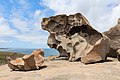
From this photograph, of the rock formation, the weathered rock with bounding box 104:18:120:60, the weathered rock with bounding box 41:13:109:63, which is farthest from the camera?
the weathered rock with bounding box 104:18:120:60

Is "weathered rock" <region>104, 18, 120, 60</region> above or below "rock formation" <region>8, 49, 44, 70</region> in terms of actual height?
above

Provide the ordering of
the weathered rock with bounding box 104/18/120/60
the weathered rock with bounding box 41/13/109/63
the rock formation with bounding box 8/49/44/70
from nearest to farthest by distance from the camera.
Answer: the rock formation with bounding box 8/49/44/70 < the weathered rock with bounding box 41/13/109/63 < the weathered rock with bounding box 104/18/120/60

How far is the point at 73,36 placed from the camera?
83.0 ft

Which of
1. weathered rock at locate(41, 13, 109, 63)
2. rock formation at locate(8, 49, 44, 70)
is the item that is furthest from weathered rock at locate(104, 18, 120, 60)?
rock formation at locate(8, 49, 44, 70)

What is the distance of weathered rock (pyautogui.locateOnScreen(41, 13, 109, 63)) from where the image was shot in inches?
941

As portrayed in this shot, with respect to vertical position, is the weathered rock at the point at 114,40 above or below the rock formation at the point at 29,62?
above

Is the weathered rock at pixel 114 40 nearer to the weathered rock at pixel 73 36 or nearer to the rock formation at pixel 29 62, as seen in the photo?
the weathered rock at pixel 73 36

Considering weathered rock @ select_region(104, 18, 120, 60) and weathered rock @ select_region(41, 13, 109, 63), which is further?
weathered rock @ select_region(104, 18, 120, 60)

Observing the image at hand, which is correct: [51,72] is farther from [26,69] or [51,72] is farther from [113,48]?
[113,48]

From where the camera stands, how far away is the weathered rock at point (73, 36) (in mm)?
23891

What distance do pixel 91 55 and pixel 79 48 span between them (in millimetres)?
3026

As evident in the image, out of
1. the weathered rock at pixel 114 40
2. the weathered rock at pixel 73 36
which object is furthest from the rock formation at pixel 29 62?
the weathered rock at pixel 114 40

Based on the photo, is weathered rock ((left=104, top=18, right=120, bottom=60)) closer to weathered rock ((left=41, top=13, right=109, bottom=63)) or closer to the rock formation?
weathered rock ((left=41, top=13, right=109, bottom=63))

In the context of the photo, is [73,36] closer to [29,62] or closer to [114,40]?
[114,40]
